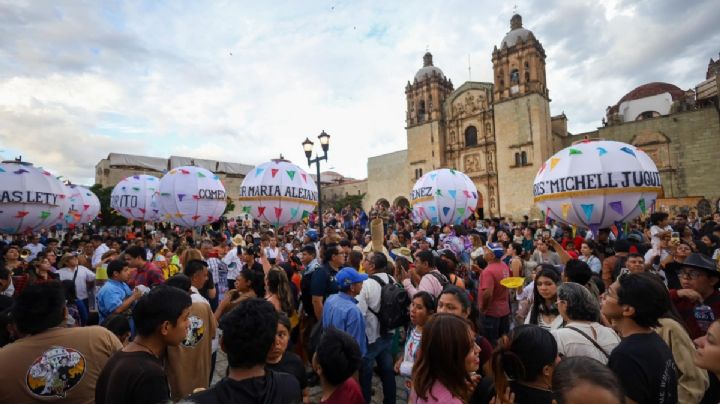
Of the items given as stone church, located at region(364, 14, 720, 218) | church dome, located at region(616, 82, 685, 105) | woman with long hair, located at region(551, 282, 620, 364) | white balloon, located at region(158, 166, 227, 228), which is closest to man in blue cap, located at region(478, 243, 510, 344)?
woman with long hair, located at region(551, 282, 620, 364)

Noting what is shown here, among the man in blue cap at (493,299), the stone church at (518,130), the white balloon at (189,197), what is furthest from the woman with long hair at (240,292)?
the stone church at (518,130)

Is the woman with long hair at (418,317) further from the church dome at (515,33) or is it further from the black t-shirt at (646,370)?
the church dome at (515,33)

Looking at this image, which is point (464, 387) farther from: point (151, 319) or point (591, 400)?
point (151, 319)

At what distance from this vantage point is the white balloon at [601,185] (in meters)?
5.75

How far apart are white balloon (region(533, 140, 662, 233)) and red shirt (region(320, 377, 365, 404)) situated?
5220 millimetres

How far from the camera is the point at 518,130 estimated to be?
30328 mm

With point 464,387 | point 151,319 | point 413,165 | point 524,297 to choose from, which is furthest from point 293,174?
point 413,165

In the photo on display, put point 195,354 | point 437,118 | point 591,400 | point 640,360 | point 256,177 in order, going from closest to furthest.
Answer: point 591,400 → point 640,360 → point 195,354 → point 256,177 → point 437,118

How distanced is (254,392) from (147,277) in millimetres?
3723

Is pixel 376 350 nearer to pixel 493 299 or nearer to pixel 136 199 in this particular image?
pixel 493 299

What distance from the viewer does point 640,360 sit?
2041 mm

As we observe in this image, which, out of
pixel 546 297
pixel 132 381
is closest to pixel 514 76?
pixel 546 297

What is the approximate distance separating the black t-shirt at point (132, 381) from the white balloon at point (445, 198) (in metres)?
8.71

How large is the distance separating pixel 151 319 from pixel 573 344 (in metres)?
2.66
